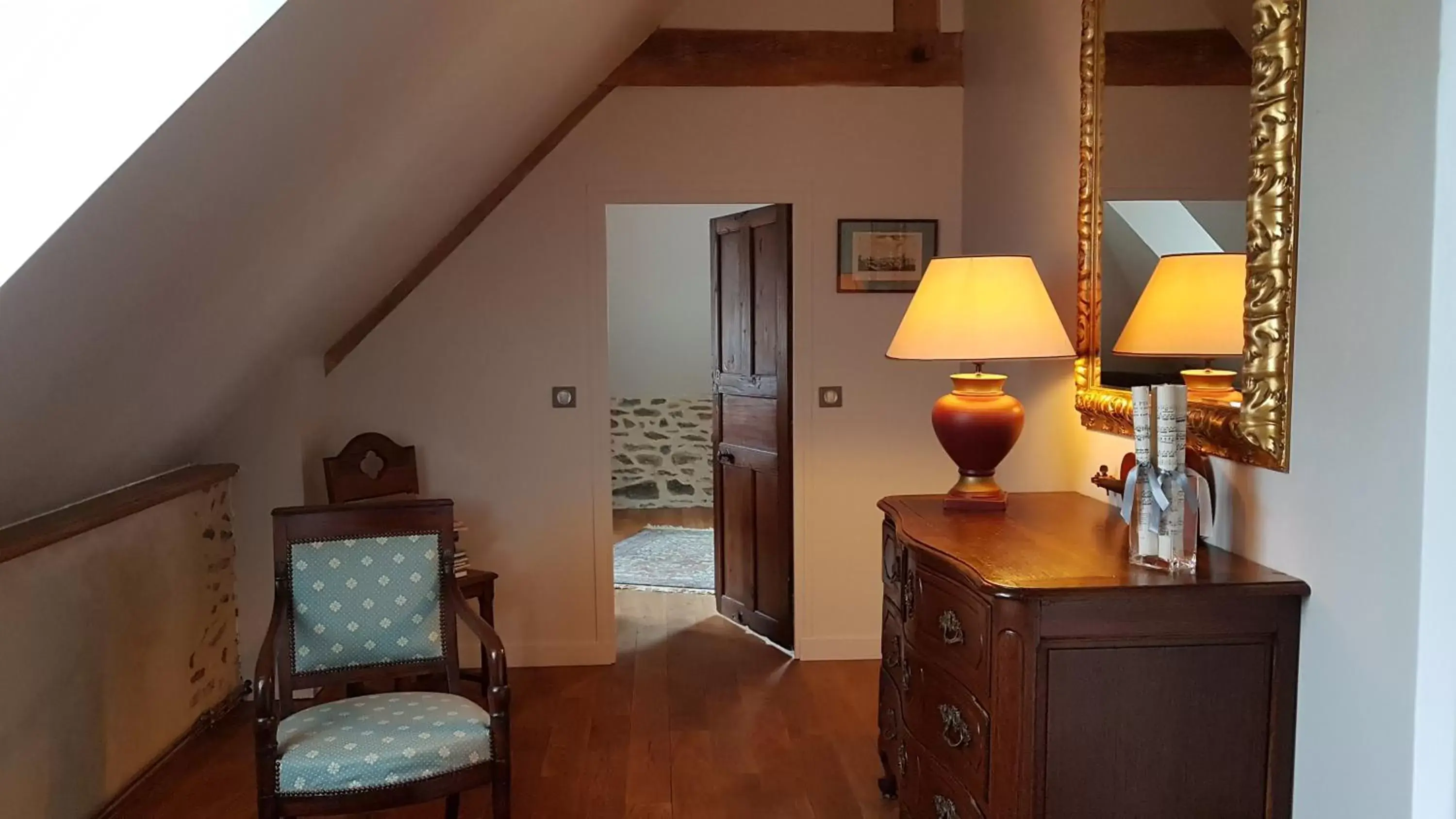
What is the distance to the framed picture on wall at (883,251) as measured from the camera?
392 centimetres

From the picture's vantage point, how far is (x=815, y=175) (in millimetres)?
3908

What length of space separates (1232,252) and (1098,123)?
810 mm

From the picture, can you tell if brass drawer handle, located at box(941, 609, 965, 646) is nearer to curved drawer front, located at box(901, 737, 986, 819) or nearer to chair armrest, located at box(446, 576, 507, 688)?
curved drawer front, located at box(901, 737, 986, 819)

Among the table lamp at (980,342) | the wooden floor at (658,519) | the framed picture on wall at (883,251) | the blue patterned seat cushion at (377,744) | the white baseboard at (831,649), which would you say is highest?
the framed picture on wall at (883,251)

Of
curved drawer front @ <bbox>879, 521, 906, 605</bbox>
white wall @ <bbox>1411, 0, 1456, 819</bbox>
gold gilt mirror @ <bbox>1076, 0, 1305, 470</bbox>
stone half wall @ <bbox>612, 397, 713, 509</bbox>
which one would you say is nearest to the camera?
white wall @ <bbox>1411, 0, 1456, 819</bbox>

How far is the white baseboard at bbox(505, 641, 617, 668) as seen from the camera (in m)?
3.99

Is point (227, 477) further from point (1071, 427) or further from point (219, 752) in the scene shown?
point (1071, 427)

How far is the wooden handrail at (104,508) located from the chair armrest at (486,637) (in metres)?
0.96

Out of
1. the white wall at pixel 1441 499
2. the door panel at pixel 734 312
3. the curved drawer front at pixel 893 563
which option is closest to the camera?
the white wall at pixel 1441 499

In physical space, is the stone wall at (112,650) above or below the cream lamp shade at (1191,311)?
below

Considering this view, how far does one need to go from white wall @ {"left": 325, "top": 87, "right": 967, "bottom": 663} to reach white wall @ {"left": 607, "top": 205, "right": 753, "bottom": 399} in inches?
81.3

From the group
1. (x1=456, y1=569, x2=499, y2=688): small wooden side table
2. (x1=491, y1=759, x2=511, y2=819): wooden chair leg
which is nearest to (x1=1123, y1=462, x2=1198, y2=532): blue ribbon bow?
(x1=491, y1=759, x2=511, y2=819): wooden chair leg

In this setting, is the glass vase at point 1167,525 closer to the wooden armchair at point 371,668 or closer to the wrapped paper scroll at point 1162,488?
the wrapped paper scroll at point 1162,488

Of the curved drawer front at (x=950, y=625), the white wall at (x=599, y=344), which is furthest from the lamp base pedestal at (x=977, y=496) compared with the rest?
the white wall at (x=599, y=344)
